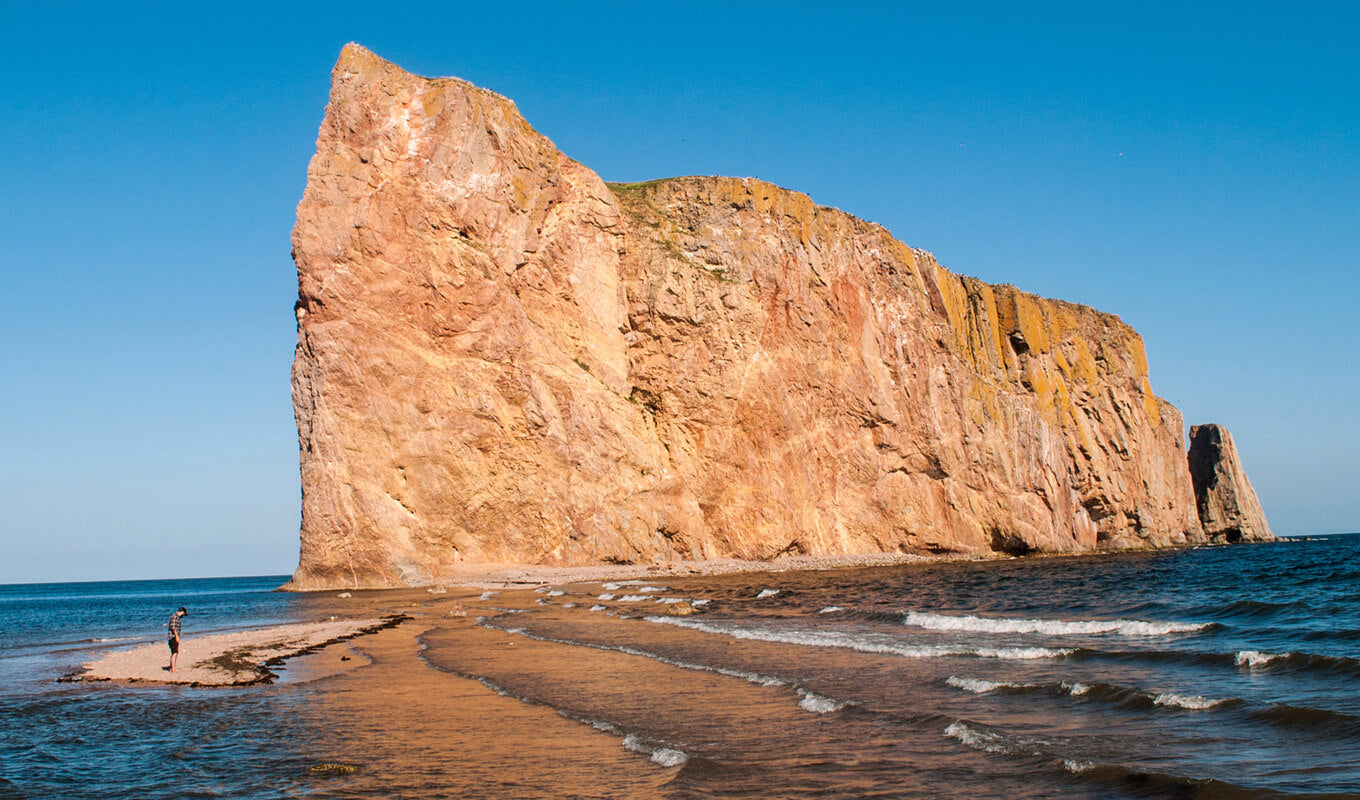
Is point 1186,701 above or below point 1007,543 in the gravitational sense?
above

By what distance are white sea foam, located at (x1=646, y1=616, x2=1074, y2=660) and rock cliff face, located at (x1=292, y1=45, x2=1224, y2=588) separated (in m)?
25.8

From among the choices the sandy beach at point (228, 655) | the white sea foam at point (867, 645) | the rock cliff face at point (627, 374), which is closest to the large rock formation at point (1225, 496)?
the rock cliff face at point (627, 374)

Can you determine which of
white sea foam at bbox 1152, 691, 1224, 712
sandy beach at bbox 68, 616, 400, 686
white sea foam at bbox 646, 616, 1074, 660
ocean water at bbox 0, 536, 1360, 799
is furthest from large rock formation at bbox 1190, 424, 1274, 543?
white sea foam at bbox 1152, 691, 1224, 712

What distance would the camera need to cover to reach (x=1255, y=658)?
1395 centimetres

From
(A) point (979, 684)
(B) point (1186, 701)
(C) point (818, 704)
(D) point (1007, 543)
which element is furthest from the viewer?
(D) point (1007, 543)

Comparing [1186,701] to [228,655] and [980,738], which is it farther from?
[228,655]

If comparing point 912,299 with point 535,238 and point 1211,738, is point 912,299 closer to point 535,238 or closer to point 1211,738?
point 535,238

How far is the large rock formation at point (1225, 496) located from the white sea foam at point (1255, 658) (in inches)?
3638

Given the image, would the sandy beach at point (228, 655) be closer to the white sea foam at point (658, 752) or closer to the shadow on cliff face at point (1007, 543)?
the white sea foam at point (658, 752)

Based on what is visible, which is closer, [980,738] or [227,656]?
[980,738]

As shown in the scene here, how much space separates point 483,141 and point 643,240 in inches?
457

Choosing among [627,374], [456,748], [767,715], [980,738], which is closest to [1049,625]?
[767,715]

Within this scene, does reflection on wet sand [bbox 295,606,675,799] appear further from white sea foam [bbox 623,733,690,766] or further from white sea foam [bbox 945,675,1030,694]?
white sea foam [bbox 945,675,1030,694]

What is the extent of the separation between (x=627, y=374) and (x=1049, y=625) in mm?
37663
